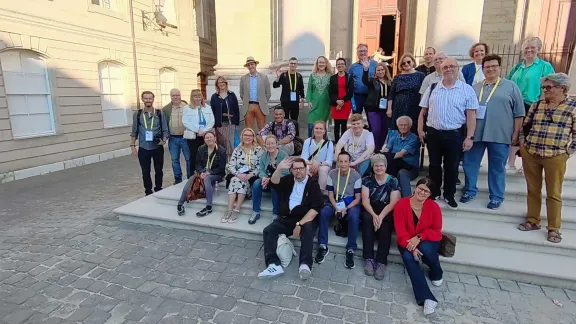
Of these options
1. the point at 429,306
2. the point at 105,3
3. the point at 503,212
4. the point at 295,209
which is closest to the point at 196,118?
the point at 295,209

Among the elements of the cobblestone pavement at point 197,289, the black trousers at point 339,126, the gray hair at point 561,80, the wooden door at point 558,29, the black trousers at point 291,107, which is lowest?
the cobblestone pavement at point 197,289

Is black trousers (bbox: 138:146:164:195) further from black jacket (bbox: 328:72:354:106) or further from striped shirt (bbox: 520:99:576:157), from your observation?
striped shirt (bbox: 520:99:576:157)

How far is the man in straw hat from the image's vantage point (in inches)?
249

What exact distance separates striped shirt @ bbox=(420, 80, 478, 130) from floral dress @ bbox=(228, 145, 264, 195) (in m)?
2.45

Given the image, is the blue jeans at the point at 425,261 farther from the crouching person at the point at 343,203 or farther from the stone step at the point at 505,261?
the crouching person at the point at 343,203

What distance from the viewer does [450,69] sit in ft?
12.6

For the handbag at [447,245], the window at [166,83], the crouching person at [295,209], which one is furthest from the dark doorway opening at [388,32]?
the handbag at [447,245]

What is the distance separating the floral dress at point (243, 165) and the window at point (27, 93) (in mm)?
6636

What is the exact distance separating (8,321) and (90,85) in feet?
28.7

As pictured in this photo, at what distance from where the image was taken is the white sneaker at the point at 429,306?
2913 millimetres

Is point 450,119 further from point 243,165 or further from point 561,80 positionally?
point 243,165

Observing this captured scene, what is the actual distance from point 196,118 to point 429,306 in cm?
447

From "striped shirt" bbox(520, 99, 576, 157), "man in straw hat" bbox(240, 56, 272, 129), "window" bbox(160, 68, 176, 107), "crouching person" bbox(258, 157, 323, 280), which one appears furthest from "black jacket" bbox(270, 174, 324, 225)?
"window" bbox(160, 68, 176, 107)

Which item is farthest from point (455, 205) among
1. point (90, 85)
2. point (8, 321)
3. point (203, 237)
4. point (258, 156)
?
point (90, 85)
